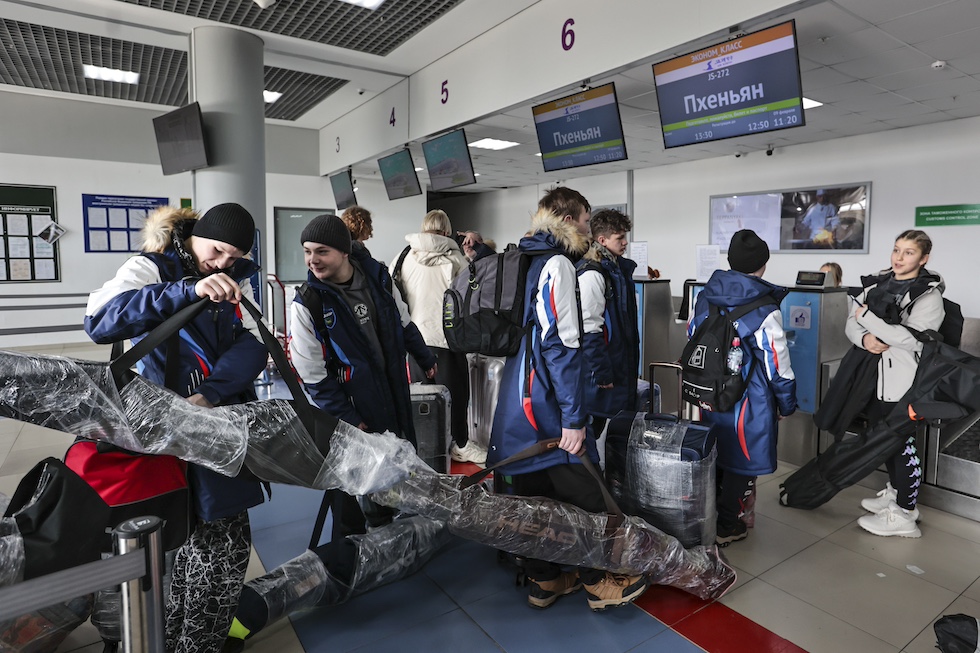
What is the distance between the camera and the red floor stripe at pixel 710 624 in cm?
209

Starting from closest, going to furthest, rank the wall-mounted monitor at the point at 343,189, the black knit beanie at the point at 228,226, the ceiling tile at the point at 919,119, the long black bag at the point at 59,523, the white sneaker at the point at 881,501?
the long black bag at the point at 59,523
the black knit beanie at the point at 228,226
the white sneaker at the point at 881,501
the ceiling tile at the point at 919,119
the wall-mounted monitor at the point at 343,189

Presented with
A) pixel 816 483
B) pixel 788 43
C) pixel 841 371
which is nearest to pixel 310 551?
Answer: pixel 816 483

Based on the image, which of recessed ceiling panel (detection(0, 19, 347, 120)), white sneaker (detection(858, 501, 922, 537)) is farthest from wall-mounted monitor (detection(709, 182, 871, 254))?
recessed ceiling panel (detection(0, 19, 347, 120))

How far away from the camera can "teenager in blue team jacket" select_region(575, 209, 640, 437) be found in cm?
268

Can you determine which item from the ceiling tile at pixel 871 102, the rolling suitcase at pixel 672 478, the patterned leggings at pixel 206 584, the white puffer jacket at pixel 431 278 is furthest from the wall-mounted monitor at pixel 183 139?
the ceiling tile at pixel 871 102

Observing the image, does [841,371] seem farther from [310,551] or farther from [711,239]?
[711,239]

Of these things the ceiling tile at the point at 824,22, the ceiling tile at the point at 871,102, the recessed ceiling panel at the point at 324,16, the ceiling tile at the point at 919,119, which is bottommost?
the ceiling tile at the point at 824,22

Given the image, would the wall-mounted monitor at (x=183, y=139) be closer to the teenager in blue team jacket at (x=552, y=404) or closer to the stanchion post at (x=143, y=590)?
the teenager in blue team jacket at (x=552, y=404)

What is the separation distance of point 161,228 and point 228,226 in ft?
0.81

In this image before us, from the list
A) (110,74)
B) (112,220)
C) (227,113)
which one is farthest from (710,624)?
(112,220)

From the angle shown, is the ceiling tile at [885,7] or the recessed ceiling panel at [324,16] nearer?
the ceiling tile at [885,7]

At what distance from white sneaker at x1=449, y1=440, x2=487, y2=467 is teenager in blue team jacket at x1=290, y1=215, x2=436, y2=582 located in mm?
1576

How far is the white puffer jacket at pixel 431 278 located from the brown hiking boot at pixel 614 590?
77.7 inches

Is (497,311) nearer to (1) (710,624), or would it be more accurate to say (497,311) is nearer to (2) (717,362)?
(2) (717,362)
